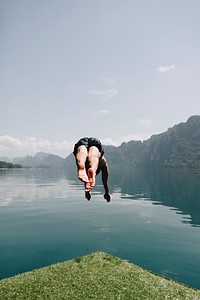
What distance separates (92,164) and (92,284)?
11.6m

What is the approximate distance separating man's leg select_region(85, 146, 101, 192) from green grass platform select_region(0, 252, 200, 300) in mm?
10290

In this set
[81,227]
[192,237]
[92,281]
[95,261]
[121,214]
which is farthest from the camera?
[121,214]

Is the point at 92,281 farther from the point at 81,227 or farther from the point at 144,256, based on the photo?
the point at 81,227

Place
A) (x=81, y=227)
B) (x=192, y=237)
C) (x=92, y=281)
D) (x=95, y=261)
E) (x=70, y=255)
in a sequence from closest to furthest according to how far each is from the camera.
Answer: (x=92, y=281) < (x=95, y=261) < (x=70, y=255) < (x=192, y=237) < (x=81, y=227)

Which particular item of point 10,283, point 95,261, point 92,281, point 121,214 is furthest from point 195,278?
point 121,214

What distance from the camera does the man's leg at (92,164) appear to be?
17.3ft

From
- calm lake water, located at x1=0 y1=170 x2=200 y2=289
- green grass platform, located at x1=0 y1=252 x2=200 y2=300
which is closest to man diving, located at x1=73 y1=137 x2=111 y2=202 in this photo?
green grass platform, located at x1=0 y1=252 x2=200 y2=300

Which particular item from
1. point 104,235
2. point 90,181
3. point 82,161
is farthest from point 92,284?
point 104,235

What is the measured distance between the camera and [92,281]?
49.7ft

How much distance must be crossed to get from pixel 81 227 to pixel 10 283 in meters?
18.8

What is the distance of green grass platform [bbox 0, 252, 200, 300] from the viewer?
13.6 meters

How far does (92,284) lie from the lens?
14.8 m

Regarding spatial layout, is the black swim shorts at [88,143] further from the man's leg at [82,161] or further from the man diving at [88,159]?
the man's leg at [82,161]

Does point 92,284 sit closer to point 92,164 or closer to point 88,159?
point 88,159
